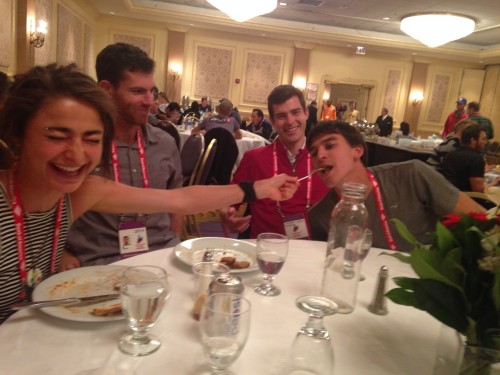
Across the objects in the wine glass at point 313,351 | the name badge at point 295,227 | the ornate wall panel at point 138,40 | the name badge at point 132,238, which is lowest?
the name badge at point 132,238

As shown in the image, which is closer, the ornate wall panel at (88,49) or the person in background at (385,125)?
the ornate wall panel at (88,49)

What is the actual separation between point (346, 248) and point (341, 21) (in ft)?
35.7

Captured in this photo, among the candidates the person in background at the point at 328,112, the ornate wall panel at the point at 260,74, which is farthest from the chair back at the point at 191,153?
the person in background at the point at 328,112

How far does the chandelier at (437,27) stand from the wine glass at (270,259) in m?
8.88

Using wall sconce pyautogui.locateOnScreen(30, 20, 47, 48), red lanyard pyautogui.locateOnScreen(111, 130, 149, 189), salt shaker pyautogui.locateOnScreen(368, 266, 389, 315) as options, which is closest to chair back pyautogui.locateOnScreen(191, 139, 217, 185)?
red lanyard pyautogui.locateOnScreen(111, 130, 149, 189)

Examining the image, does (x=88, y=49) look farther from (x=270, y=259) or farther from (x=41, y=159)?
(x=270, y=259)

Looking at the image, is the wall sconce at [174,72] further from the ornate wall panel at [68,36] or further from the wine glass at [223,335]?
the wine glass at [223,335]

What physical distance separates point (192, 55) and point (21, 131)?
11.7 meters

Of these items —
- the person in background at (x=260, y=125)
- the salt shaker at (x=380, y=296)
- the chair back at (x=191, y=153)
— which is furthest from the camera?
the person in background at (x=260, y=125)

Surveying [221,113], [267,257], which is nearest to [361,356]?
[267,257]

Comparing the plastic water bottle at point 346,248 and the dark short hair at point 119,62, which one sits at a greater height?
the dark short hair at point 119,62

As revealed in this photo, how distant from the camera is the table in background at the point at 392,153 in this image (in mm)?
7387

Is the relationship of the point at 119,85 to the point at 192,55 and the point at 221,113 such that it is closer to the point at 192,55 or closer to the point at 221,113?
the point at 221,113

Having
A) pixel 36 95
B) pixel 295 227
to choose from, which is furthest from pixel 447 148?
pixel 36 95
